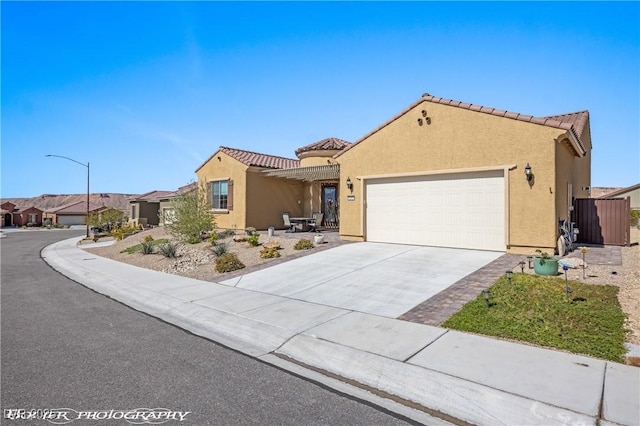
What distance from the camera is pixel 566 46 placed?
1160 cm

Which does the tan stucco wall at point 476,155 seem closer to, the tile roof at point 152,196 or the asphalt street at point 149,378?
the asphalt street at point 149,378

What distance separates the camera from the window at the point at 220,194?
2170 centimetres

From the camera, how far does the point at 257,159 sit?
854 inches

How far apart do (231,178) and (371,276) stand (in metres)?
13.7

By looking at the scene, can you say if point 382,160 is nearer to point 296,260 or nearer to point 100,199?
point 296,260

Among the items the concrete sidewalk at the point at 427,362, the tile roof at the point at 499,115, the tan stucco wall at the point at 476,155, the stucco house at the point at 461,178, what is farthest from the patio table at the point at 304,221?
the concrete sidewalk at the point at 427,362

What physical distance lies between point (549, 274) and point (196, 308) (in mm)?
7874

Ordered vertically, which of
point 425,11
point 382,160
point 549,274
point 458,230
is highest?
point 425,11

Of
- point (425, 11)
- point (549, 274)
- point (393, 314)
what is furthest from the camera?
point (425, 11)

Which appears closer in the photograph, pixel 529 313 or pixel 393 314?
pixel 529 313

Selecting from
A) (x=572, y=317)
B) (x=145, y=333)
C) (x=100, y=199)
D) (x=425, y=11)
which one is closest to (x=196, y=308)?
(x=145, y=333)

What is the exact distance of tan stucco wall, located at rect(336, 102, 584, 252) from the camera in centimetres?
1090

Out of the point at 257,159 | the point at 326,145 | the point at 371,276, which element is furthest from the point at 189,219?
the point at 371,276

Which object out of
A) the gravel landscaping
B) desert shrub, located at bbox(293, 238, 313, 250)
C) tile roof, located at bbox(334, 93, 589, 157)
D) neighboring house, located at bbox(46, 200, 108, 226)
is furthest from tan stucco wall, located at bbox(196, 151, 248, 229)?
neighboring house, located at bbox(46, 200, 108, 226)
